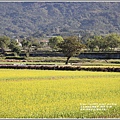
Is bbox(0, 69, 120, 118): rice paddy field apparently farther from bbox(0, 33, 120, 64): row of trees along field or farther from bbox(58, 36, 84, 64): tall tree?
bbox(0, 33, 120, 64): row of trees along field

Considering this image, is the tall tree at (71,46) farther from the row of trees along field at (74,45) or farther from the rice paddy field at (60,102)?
the rice paddy field at (60,102)

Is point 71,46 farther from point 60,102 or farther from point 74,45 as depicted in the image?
point 60,102

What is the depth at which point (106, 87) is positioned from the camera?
17703 mm

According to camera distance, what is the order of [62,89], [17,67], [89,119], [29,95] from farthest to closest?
[17,67] → [62,89] → [29,95] → [89,119]

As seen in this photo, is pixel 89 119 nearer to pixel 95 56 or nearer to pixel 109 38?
pixel 95 56

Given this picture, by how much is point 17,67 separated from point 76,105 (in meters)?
19.9

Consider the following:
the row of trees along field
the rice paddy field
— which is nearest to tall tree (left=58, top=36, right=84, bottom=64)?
the row of trees along field

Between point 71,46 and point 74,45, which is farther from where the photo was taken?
point 71,46

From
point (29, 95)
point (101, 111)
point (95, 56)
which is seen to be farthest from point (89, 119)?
point (95, 56)

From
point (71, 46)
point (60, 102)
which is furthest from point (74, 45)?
point (60, 102)

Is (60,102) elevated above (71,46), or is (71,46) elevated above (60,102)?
(60,102)

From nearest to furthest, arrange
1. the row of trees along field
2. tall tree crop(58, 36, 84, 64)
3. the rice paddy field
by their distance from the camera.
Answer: the rice paddy field → tall tree crop(58, 36, 84, 64) → the row of trees along field

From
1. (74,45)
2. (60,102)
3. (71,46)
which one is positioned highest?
(60,102)

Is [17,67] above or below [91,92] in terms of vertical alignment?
below
